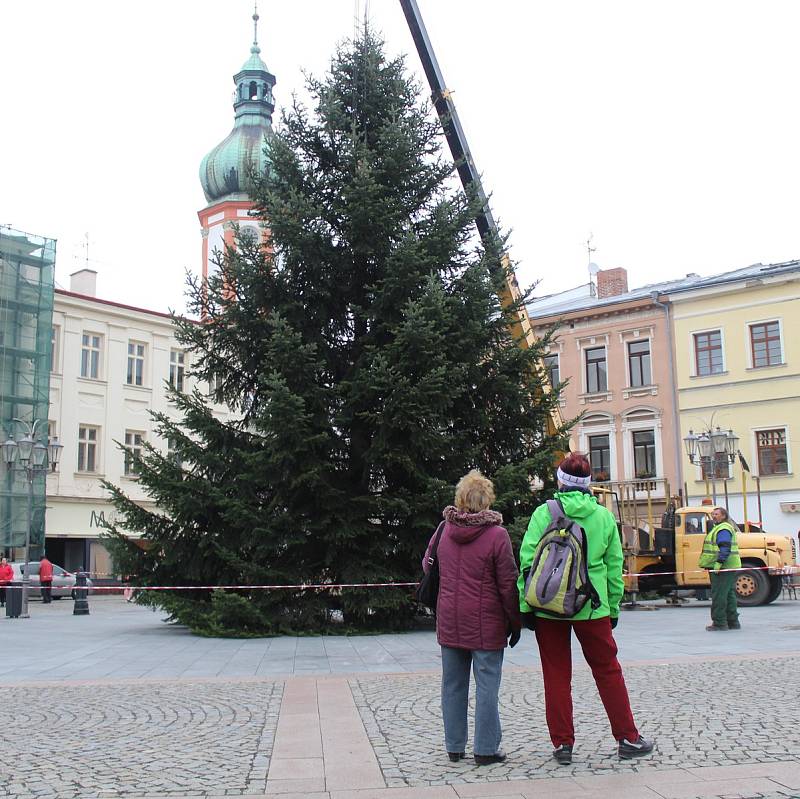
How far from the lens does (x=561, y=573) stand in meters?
5.82

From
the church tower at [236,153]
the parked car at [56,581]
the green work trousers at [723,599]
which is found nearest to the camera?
the green work trousers at [723,599]

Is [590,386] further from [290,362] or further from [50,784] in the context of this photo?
[50,784]

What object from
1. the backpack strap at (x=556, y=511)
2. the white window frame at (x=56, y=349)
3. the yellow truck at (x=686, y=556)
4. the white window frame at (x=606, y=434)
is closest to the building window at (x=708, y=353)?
the white window frame at (x=606, y=434)

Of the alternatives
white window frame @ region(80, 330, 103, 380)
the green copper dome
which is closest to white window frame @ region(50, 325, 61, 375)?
white window frame @ region(80, 330, 103, 380)

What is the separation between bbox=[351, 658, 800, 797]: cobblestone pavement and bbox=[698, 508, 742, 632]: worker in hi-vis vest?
14.9ft

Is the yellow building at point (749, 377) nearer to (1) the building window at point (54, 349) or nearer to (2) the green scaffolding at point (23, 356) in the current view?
(2) the green scaffolding at point (23, 356)

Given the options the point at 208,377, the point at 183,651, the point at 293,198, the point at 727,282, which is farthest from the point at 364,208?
the point at 727,282

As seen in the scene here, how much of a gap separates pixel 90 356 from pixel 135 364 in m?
2.22

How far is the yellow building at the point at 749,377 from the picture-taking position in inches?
1479

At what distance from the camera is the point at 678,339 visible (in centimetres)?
4081

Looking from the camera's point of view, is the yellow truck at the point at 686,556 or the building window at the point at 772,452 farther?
the building window at the point at 772,452

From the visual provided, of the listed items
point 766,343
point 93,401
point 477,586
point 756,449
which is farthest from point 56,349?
point 477,586

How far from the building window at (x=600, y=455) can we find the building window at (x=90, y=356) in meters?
21.9

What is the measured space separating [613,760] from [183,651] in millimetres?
8558
